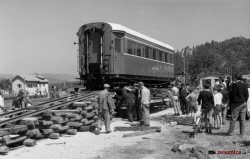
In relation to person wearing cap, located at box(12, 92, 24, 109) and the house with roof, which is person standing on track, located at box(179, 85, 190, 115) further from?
the house with roof

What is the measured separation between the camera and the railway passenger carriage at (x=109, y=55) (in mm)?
15609

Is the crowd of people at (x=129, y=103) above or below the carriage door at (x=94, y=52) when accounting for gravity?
below

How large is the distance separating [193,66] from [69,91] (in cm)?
7847

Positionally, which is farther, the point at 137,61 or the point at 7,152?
the point at 137,61

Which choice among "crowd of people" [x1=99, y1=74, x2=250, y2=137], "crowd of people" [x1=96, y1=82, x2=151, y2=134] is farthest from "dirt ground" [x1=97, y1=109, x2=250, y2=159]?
"crowd of people" [x1=96, y1=82, x2=151, y2=134]

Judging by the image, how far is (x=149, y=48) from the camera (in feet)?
62.5

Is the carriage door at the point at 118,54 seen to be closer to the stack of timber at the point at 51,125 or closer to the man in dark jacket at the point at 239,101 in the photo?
the stack of timber at the point at 51,125

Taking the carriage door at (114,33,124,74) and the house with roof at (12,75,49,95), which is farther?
the house with roof at (12,75,49,95)

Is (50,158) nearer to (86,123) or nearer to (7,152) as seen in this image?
(7,152)

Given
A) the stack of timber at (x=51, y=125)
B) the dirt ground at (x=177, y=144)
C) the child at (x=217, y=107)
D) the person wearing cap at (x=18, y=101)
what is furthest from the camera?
the person wearing cap at (x=18, y=101)

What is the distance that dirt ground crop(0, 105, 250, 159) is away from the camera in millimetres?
8031

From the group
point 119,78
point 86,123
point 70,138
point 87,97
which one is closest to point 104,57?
point 119,78

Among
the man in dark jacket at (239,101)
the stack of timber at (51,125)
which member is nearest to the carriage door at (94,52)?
the stack of timber at (51,125)

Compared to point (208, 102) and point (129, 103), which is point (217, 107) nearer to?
point (208, 102)
